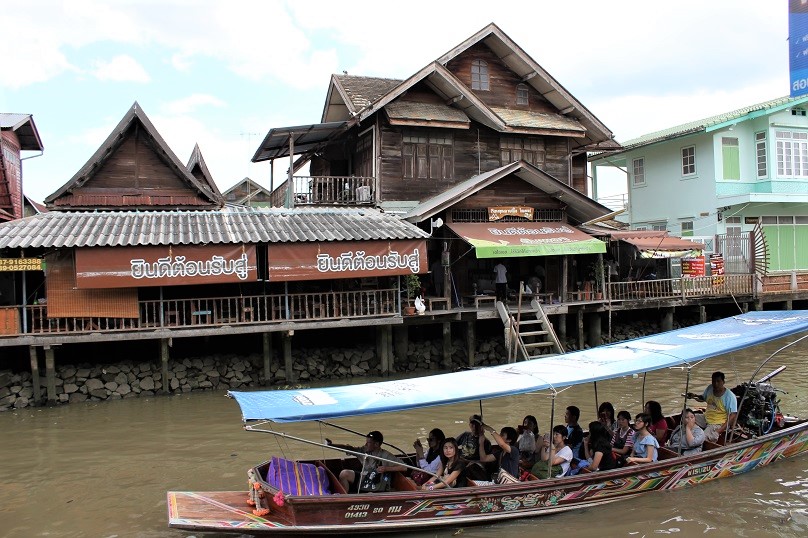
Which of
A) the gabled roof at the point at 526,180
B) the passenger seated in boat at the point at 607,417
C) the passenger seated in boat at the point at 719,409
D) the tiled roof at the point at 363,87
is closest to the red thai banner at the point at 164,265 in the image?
the gabled roof at the point at 526,180

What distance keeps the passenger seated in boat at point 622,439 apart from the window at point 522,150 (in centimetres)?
1307

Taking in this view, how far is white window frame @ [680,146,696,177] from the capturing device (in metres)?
25.8

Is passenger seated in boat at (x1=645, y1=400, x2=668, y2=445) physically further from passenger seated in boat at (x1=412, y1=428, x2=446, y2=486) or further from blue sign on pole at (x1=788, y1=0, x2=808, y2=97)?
blue sign on pole at (x1=788, y1=0, x2=808, y2=97)

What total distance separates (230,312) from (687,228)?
18.5 metres

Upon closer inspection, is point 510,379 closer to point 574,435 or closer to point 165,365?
point 574,435

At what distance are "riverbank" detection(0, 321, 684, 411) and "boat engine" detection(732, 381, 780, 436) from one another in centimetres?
870

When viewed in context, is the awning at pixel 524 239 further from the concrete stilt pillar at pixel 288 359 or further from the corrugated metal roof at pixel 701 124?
the corrugated metal roof at pixel 701 124

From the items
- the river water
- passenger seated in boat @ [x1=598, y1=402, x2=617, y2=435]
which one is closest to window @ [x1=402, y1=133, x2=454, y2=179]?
the river water

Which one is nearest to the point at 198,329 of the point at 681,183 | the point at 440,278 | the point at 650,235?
the point at 440,278

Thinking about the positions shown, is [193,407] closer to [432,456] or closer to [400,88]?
[432,456]

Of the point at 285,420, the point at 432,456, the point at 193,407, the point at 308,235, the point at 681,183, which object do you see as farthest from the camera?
the point at 681,183

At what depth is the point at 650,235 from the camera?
21.3 metres

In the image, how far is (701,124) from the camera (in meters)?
26.1

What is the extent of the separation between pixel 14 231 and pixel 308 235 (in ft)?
21.2
